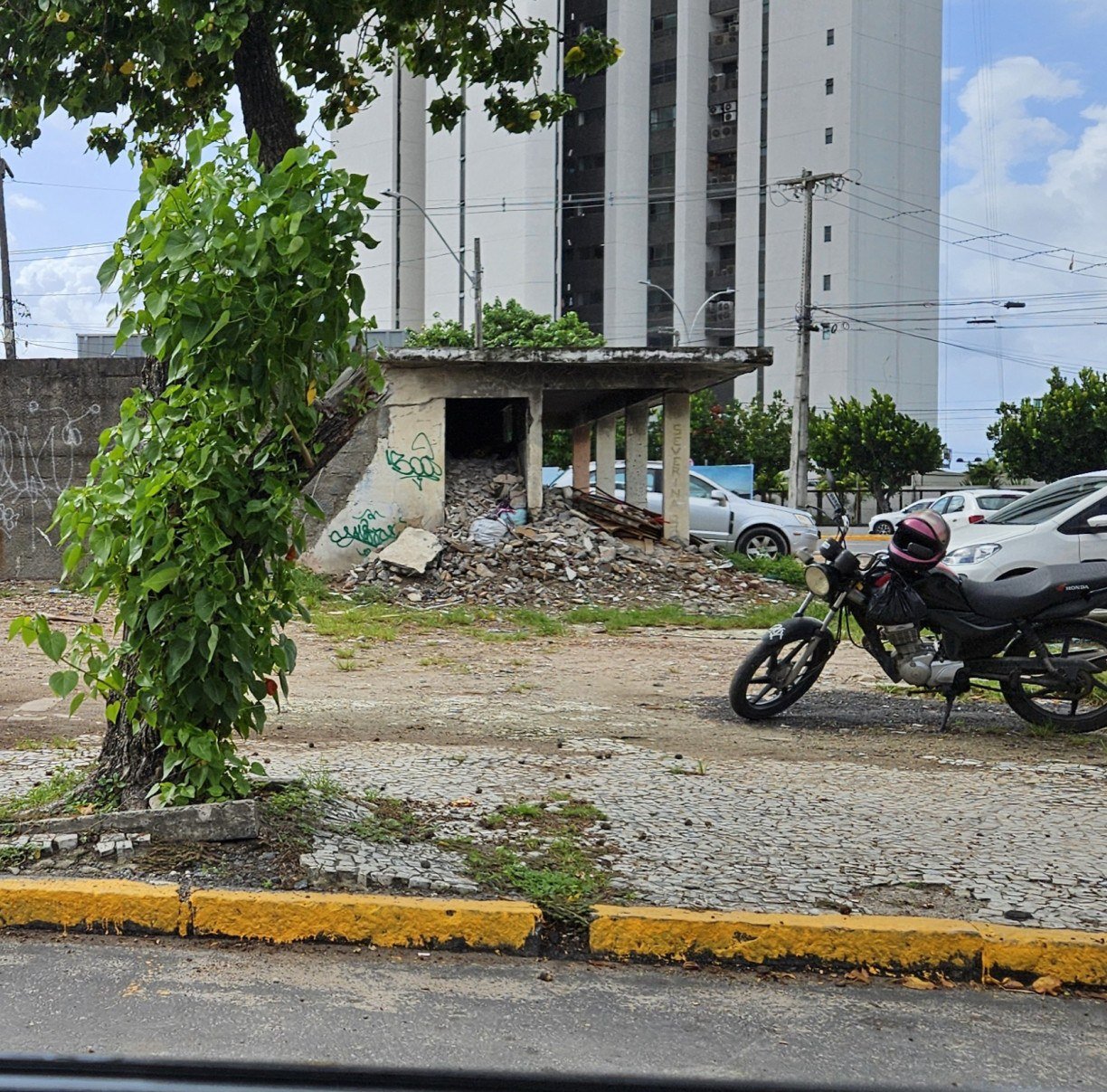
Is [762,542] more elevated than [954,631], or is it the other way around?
[762,542]

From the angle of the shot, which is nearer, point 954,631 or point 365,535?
point 954,631

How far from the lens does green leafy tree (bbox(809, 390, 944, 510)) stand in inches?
1977

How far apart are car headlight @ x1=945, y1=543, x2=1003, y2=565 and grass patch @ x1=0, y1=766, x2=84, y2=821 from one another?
9751 millimetres

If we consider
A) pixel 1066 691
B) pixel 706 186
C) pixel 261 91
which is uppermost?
pixel 706 186

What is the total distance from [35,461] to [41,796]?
1118 centimetres

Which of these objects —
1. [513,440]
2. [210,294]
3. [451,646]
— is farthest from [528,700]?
[513,440]

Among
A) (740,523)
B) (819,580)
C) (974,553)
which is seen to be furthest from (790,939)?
(740,523)

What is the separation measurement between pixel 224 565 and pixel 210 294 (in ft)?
3.33

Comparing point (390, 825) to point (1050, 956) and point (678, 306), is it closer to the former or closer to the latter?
point (1050, 956)

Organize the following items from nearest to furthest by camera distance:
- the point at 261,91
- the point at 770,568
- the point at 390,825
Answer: the point at 390,825 → the point at 261,91 → the point at 770,568

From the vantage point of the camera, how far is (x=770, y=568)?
681 inches

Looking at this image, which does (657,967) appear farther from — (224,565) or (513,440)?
(513,440)

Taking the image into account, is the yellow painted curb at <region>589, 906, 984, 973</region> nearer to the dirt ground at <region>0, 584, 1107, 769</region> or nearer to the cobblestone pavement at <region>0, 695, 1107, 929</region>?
the cobblestone pavement at <region>0, 695, 1107, 929</region>

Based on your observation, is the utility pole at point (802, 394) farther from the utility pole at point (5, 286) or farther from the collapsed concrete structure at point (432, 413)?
the utility pole at point (5, 286)
